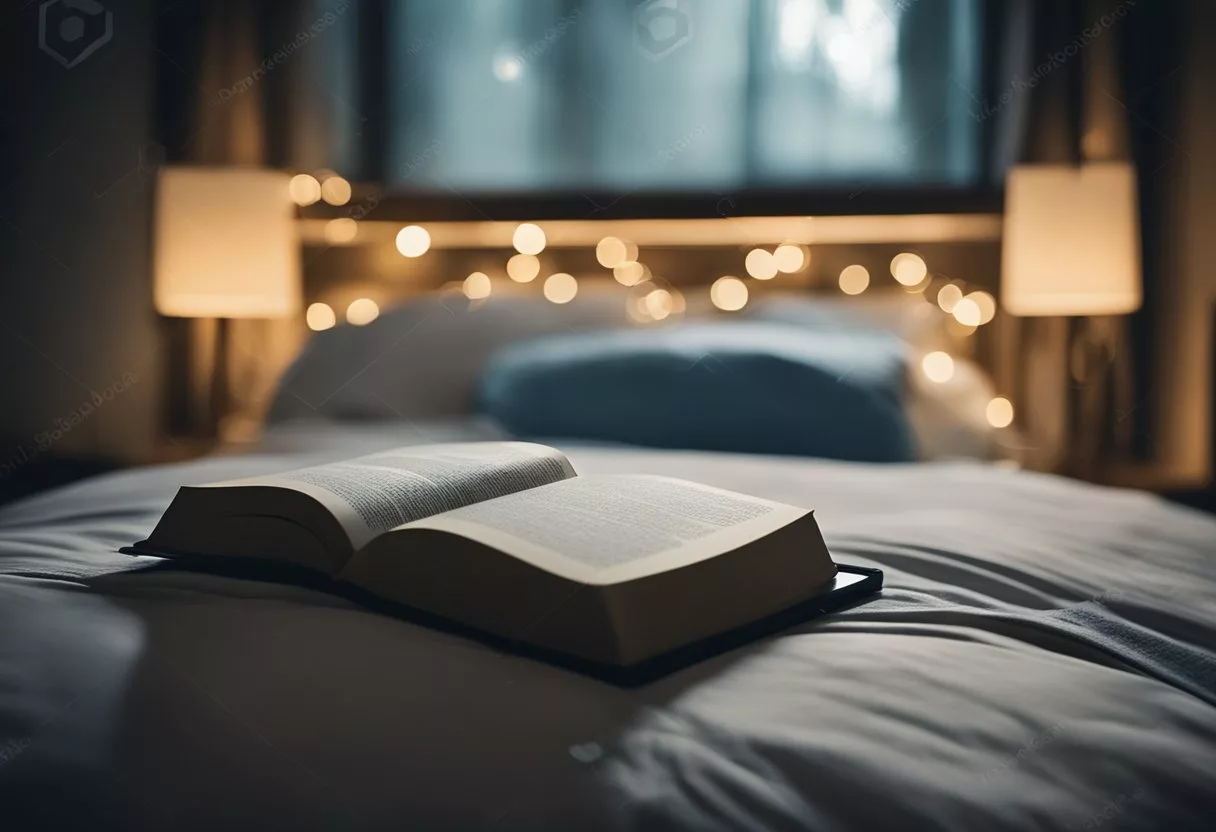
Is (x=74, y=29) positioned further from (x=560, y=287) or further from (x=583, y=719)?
(x=583, y=719)

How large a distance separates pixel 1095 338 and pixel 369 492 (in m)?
1.93

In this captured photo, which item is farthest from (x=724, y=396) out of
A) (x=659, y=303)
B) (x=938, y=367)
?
(x=659, y=303)

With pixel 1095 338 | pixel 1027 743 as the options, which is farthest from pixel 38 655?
pixel 1095 338

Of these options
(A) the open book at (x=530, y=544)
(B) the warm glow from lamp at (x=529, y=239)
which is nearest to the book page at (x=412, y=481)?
(A) the open book at (x=530, y=544)

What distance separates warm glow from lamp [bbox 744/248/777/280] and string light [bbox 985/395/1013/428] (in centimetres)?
56

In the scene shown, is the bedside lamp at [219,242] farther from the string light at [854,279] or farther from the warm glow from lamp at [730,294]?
the string light at [854,279]

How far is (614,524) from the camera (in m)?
0.68

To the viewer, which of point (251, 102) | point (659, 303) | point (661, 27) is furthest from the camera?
point (251, 102)

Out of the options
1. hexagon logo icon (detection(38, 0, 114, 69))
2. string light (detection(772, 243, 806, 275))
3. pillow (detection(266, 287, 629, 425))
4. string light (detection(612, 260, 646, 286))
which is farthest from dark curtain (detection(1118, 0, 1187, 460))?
hexagon logo icon (detection(38, 0, 114, 69))

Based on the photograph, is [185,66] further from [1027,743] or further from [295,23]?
[1027,743]

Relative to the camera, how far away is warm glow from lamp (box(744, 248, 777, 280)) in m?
2.41

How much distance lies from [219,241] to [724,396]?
125 centimetres

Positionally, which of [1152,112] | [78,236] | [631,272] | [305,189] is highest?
[1152,112]

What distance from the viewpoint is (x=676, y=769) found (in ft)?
1.62
